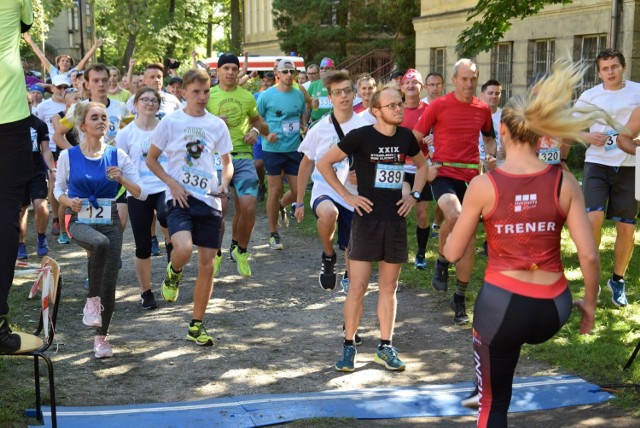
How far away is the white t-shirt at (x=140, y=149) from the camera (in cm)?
928

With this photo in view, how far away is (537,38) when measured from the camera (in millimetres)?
24172

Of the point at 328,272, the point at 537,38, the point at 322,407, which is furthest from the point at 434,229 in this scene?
the point at 537,38

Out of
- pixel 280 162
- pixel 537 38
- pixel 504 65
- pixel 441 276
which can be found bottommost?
pixel 441 276

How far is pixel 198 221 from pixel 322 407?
7.59 feet

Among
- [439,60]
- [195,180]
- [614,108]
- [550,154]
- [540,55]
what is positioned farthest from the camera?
[439,60]

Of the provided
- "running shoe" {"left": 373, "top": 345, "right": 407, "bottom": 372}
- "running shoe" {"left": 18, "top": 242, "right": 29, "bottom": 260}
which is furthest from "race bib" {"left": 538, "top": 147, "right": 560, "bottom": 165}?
"running shoe" {"left": 18, "top": 242, "right": 29, "bottom": 260}

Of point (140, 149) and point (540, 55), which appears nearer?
point (140, 149)

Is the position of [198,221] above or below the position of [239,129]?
below

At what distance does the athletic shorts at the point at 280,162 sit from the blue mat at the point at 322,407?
20.9ft

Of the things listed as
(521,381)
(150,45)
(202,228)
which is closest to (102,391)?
(202,228)

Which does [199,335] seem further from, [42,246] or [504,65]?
[504,65]

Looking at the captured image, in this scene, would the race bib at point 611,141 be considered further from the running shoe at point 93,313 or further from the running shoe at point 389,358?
the running shoe at point 93,313

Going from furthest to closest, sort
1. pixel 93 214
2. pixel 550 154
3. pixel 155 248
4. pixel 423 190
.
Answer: pixel 155 248, pixel 423 190, pixel 550 154, pixel 93 214

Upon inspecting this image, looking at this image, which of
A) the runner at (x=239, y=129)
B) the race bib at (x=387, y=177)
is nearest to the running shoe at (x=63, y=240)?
the runner at (x=239, y=129)
